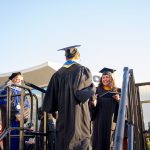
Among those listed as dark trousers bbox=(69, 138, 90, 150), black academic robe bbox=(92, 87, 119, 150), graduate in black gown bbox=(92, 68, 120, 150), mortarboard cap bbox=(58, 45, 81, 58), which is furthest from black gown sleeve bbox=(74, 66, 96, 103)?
black academic robe bbox=(92, 87, 119, 150)

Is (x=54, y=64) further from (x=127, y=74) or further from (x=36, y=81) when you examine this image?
(x=127, y=74)

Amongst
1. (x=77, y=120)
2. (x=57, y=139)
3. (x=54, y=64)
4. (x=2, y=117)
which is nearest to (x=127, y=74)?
(x=77, y=120)

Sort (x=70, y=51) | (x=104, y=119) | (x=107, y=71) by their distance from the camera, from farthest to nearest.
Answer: (x=107, y=71) < (x=104, y=119) < (x=70, y=51)

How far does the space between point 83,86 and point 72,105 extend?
0.29 meters

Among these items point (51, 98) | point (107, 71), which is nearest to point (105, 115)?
point (107, 71)

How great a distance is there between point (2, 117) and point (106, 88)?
2049 mm

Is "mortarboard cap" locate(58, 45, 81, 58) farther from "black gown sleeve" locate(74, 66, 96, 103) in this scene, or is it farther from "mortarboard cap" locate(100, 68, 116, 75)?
"mortarboard cap" locate(100, 68, 116, 75)

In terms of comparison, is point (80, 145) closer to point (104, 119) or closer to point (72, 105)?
point (72, 105)

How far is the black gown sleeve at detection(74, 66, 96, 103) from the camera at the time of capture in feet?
12.8

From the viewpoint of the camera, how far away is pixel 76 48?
437cm

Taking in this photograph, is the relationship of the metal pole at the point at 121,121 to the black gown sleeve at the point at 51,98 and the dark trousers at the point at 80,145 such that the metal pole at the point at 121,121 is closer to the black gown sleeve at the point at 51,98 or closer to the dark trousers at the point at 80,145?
the dark trousers at the point at 80,145

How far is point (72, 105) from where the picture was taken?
13.0 ft

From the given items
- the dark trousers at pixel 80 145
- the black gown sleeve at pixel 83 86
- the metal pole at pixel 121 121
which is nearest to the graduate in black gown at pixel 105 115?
the black gown sleeve at pixel 83 86

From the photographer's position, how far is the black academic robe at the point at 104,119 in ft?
16.5
